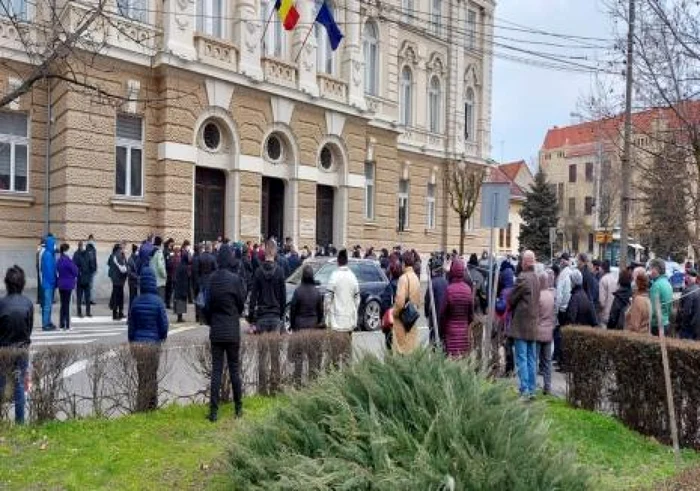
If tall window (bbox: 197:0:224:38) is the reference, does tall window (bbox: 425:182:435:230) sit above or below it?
below

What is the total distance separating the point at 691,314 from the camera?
40.5 ft

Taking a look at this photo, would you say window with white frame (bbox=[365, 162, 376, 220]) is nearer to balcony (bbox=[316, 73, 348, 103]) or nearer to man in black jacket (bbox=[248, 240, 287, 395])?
balcony (bbox=[316, 73, 348, 103])

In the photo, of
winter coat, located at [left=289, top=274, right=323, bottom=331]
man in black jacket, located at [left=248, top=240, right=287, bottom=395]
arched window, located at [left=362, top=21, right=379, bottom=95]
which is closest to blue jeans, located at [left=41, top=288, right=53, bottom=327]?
man in black jacket, located at [left=248, top=240, right=287, bottom=395]

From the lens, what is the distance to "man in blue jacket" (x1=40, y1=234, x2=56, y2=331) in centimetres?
1560

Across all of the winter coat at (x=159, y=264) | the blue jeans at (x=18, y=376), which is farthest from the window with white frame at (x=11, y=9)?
the winter coat at (x=159, y=264)

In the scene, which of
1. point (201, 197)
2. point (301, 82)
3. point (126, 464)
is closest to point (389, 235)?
point (301, 82)

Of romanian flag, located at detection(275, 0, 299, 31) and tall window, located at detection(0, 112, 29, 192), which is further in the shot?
tall window, located at detection(0, 112, 29, 192)

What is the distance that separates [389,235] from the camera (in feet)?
108

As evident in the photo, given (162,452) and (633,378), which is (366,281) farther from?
(162,452)

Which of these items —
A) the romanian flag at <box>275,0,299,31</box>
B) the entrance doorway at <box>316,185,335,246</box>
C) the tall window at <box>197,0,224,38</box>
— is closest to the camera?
the romanian flag at <box>275,0,299,31</box>

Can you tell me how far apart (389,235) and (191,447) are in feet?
87.8

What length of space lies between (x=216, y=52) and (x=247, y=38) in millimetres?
1492

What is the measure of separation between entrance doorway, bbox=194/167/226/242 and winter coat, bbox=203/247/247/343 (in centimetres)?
1652

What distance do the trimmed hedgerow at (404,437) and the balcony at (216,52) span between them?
19673 mm
